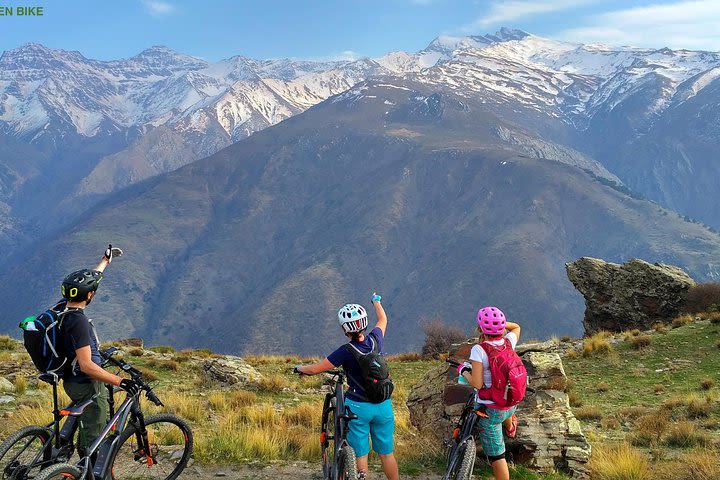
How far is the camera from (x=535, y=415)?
10.1 m

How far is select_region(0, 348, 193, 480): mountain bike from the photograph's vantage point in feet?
23.6

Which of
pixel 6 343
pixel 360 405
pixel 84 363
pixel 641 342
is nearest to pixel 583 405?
pixel 641 342

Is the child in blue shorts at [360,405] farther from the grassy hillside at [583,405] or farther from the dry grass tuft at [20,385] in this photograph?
the dry grass tuft at [20,385]

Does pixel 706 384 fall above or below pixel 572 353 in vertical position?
below

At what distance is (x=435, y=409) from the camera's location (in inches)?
442

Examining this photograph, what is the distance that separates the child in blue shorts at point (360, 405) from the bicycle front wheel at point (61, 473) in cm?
338

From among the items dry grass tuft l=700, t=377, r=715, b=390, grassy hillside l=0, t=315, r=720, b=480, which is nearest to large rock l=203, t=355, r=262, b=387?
grassy hillside l=0, t=315, r=720, b=480

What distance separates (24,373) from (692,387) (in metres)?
23.8

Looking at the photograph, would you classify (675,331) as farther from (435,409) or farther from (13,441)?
(13,441)

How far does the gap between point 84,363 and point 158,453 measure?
11.5ft

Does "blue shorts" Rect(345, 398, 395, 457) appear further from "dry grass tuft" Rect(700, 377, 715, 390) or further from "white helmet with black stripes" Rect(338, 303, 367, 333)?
"dry grass tuft" Rect(700, 377, 715, 390)

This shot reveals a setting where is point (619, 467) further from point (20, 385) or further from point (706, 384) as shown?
point (20, 385)

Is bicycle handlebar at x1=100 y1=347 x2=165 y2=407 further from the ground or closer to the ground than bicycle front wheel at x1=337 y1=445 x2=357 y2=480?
further from the ground

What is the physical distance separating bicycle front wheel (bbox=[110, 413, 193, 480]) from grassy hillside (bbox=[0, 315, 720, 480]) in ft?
2.12
